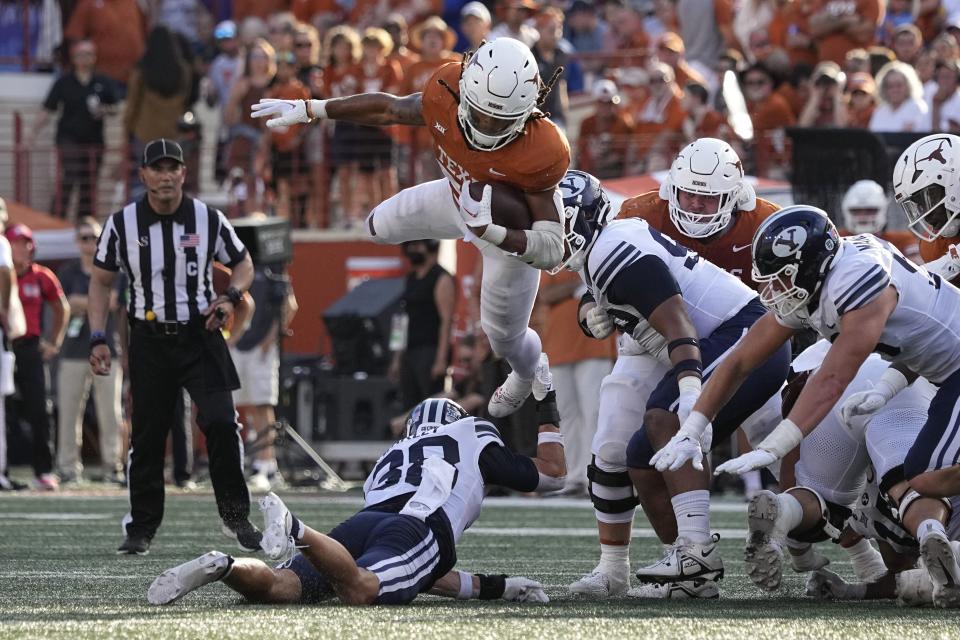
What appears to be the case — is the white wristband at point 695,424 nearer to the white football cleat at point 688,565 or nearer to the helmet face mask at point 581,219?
the white football cleat at point 688,565

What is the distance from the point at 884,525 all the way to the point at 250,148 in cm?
884

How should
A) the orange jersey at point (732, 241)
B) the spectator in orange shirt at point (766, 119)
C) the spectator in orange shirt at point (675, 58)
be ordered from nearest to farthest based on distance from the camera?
the orange jersey at point (732, 241)
the spectator in orange shirt at point (766, 119)
the spectator in orange shirt at point (675, 58)

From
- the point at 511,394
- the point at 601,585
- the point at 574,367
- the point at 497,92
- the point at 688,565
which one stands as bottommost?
the point at 574,367

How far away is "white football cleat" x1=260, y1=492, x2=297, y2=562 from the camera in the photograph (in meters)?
4.67

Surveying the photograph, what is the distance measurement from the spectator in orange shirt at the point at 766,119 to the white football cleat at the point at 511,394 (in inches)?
224

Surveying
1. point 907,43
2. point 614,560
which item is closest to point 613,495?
point 614,560

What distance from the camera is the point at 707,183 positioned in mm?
6160

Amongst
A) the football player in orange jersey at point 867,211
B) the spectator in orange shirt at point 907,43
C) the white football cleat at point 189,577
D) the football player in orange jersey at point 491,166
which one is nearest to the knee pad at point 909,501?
the football player in orange jersey at point 491,166

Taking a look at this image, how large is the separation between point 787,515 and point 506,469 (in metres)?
0.85

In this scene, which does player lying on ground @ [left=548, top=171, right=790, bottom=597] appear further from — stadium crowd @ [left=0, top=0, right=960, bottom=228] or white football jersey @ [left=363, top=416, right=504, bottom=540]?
stadium crowd @ [left=0, top=0, right=960, bottom=228]

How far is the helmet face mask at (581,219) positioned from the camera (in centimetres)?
576

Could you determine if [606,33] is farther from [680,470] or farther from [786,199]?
[680,470]

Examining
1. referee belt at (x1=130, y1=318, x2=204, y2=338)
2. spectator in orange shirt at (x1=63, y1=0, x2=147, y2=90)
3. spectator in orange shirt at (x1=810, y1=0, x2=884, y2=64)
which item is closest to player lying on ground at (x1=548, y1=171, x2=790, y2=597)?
referee belt at (x1=130, y1=318, x2=204, y2=338)

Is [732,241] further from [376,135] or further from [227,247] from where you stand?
[376,135]
